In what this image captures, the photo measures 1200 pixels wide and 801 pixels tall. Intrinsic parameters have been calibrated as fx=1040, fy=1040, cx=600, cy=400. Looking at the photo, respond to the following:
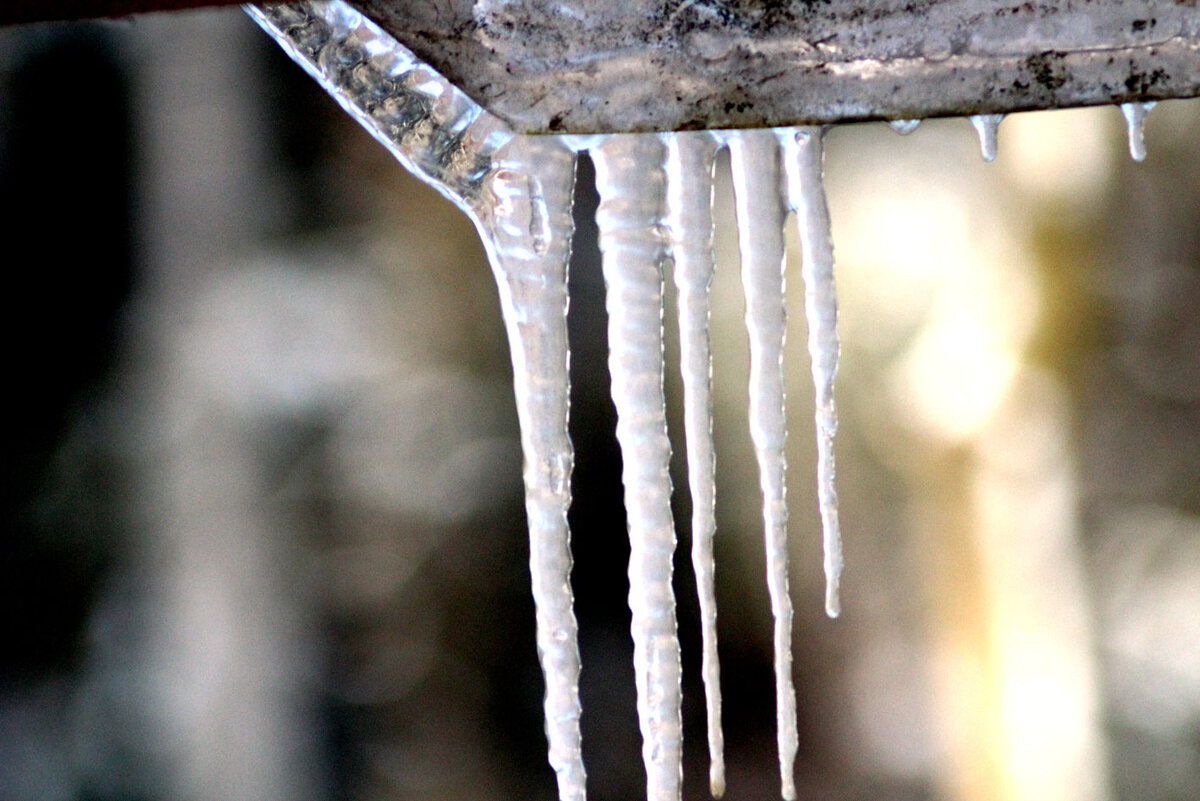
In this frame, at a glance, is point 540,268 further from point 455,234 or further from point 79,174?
point 79,174

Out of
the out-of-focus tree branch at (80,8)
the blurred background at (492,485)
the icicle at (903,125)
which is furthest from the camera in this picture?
the blurred background at (492,485)

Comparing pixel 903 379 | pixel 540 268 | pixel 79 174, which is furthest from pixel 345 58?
pixel 79 174

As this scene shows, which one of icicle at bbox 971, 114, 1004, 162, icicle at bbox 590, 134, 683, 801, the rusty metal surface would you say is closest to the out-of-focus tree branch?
the rusty metal surface

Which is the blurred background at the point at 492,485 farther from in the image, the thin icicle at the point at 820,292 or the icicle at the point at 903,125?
the icicle at the point at 903,125

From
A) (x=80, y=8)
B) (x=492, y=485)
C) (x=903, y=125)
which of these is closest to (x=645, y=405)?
(x=903, y=125)

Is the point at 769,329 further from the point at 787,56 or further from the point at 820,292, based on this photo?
the point at 787,56

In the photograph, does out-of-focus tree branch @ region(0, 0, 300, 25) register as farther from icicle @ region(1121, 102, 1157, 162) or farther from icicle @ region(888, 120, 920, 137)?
icicle @ region(1121, 102, 1157, 162)

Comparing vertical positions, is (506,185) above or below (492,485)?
above

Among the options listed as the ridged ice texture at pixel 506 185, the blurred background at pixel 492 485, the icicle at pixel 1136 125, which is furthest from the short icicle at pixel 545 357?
the blurred background at pixel 492 485
